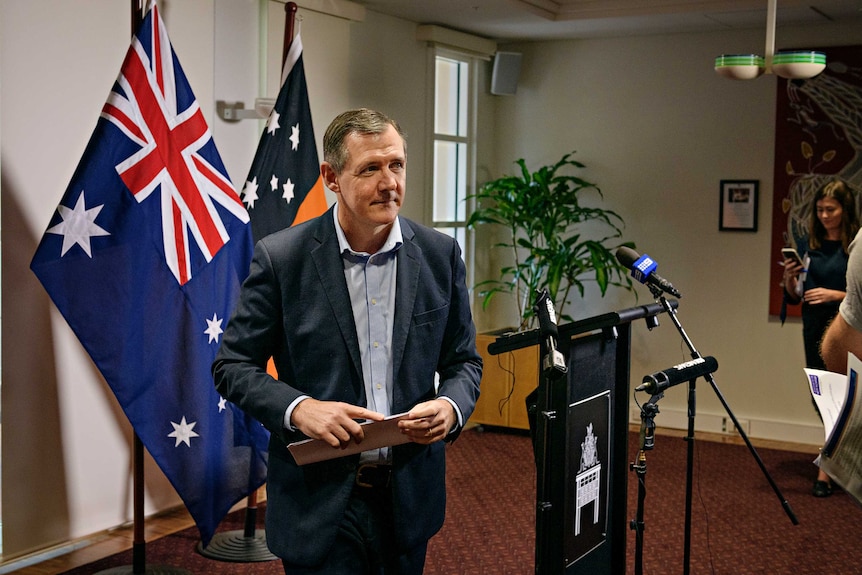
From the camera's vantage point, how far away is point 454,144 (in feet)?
21.0

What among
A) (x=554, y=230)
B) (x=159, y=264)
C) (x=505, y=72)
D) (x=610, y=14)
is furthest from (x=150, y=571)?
(x=505, y=72)

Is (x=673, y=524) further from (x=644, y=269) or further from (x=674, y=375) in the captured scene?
(x=674, y=375)

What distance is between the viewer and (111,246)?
3340 millimetres

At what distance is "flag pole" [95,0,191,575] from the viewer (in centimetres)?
348

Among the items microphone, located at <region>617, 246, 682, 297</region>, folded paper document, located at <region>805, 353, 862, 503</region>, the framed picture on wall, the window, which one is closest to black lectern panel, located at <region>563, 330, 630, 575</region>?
microphone, located at <region>617, 246, 682, 297</region>

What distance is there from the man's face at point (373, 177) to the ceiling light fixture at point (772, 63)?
2648 millimetres

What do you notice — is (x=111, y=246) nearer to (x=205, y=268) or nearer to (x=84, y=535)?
(x=205, y=268)

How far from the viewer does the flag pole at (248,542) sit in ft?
12.5

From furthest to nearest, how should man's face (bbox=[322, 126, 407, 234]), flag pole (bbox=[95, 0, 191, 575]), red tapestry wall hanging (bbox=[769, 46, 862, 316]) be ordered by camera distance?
red tapestry wall hanging (bbox=[769, 46, 862, 316]), flag pole (bbox=[95, 0, 191, 575]), man's face (bbox=[322, 126, 407, 234])

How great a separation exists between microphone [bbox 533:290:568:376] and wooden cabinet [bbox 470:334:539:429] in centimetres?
396

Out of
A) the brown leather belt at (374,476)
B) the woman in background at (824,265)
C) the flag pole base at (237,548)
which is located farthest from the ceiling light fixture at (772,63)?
the brown leather belt at (374,476)

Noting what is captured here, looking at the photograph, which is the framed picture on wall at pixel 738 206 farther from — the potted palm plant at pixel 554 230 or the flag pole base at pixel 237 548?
the flag pole base at pixel 237 548

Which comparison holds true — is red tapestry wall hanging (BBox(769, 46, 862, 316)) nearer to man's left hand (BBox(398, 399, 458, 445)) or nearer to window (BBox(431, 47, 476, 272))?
window (BBox(431, 47, 476, 272))

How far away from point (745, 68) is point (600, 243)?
2.09 meters
